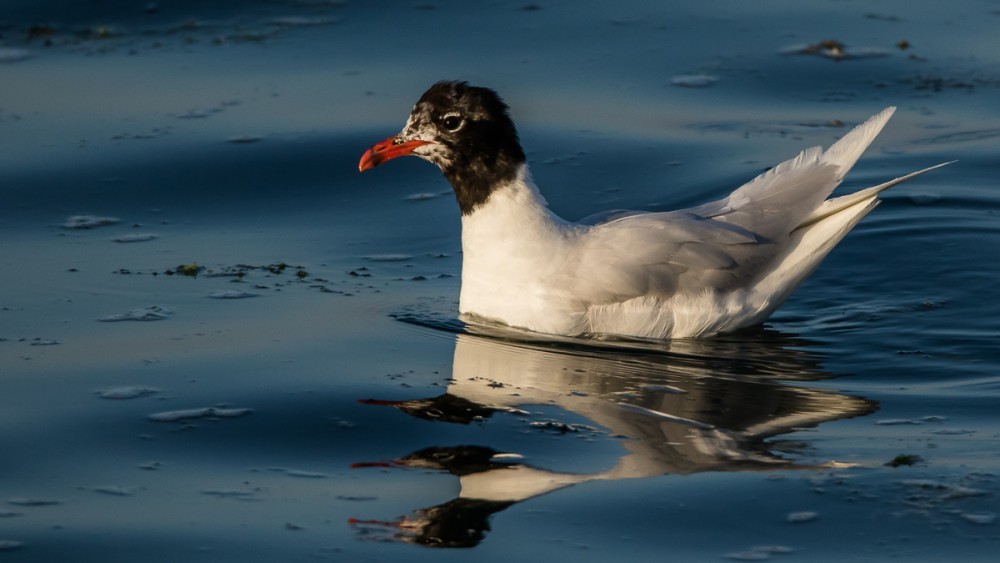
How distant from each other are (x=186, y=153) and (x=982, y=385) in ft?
20.5

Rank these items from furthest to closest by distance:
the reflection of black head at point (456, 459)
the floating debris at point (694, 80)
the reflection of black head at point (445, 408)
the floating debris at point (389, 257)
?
the floating debris at point (694, 80)
the floating debris at point (389, 257)
the reflection of black head at point (445, 408)
the reflection of black head at point (456, 459)

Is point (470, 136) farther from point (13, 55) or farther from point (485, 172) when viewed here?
point (13, 55)

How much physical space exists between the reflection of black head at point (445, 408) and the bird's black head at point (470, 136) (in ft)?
5.20

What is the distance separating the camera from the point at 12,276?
889 centimetres

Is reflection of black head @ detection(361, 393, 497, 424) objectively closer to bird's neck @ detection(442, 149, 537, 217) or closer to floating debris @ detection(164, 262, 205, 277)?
bird's neck @ detection(442, 149, 537, 217)

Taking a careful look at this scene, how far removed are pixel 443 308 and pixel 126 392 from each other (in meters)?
2.02

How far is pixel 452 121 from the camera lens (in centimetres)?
825

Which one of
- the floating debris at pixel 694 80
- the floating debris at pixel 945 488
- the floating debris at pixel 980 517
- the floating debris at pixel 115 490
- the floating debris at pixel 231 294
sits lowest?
the floating debris at pixel 115 490

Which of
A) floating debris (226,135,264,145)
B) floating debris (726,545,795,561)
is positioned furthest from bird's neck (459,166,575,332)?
floating debris (226,135,264,145)

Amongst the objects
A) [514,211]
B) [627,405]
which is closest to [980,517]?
[627,405]

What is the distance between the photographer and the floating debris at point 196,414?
22.4 ft

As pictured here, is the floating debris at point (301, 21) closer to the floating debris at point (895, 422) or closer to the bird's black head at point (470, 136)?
the bird's black head at point (470, 136)

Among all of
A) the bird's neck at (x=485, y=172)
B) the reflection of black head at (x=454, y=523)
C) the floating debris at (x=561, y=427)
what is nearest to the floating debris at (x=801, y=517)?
the reflection of black head at (x=454, y=523)

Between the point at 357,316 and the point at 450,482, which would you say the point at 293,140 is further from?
the point at 450,482
